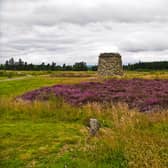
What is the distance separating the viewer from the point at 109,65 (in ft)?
155

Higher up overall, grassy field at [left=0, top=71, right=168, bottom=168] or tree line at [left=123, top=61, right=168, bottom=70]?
tree line at [left=123, top=61, right=168, bottom=70]

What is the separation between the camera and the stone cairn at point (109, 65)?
47.2 m

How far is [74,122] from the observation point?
13.5 metres

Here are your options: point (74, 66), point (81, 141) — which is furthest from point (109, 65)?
point (74, 66)

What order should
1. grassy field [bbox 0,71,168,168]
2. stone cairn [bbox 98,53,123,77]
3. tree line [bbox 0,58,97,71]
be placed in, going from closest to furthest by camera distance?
grassy field [bbox 0,71,168,168]
stone cairn [bbox 98,53,123,77]
tree line [bbox 0,58,97,71]

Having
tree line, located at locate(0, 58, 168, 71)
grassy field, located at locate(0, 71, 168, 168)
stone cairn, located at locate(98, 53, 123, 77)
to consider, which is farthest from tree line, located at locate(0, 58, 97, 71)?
grassy field, located at locate(0, 71, 168, 168)

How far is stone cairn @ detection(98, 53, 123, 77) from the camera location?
155 feet

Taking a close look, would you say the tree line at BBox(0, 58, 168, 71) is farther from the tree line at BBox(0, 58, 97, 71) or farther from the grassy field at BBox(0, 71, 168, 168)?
the grassy field at BBox(0, 71, 168, 168)

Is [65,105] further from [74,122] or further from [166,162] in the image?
[166,162]

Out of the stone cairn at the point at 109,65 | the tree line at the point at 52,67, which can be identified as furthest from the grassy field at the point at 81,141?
the tree line at the point at 52,67

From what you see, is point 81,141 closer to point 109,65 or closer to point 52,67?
point 109,65

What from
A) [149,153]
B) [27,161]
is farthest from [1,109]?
[149,153]

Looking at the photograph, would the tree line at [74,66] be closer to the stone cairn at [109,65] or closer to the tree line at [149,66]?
the tree line at [149,66]

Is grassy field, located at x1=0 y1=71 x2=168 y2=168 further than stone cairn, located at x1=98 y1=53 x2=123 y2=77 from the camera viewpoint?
No
